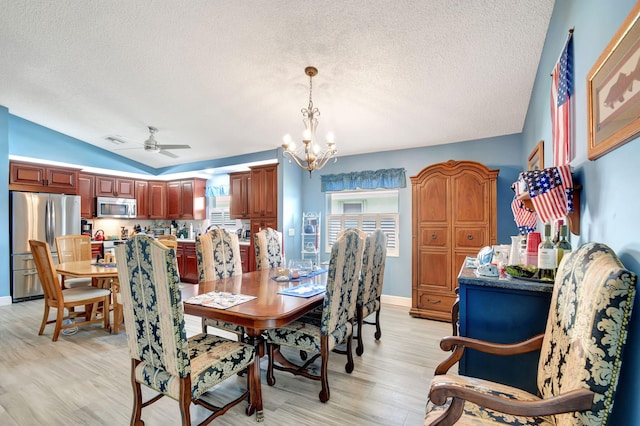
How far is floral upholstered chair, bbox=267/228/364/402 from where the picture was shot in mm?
2139

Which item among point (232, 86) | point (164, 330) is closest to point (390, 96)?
point (232, 86)

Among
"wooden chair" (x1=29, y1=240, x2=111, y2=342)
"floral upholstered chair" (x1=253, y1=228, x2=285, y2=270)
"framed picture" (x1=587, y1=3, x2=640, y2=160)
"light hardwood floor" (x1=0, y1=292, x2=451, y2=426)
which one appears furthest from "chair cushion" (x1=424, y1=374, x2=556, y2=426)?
A: "wooden chair" (x1=29, y1=240, x2=111, y2=342)

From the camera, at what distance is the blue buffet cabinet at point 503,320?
1506 millimetres

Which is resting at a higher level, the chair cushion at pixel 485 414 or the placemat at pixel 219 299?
the placemat at pixel 219 299

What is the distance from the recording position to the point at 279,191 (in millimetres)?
5141

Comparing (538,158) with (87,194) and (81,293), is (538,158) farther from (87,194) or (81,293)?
(87,194)

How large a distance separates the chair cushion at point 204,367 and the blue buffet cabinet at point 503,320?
1.34m

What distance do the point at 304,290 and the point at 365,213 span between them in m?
2.86

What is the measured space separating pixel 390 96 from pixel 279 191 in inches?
99.8

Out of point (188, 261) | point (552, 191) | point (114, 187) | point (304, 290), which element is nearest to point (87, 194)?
point (114, 187)

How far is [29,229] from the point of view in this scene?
Result: 15.7ft

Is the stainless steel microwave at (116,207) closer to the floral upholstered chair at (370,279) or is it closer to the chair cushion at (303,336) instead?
the chair cushion at (303,336)

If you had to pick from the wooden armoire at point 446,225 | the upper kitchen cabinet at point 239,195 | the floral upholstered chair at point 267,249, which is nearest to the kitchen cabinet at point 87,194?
the upper kitchen cabinet at point 239,195

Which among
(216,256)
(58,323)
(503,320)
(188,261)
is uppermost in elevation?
(216,256)
